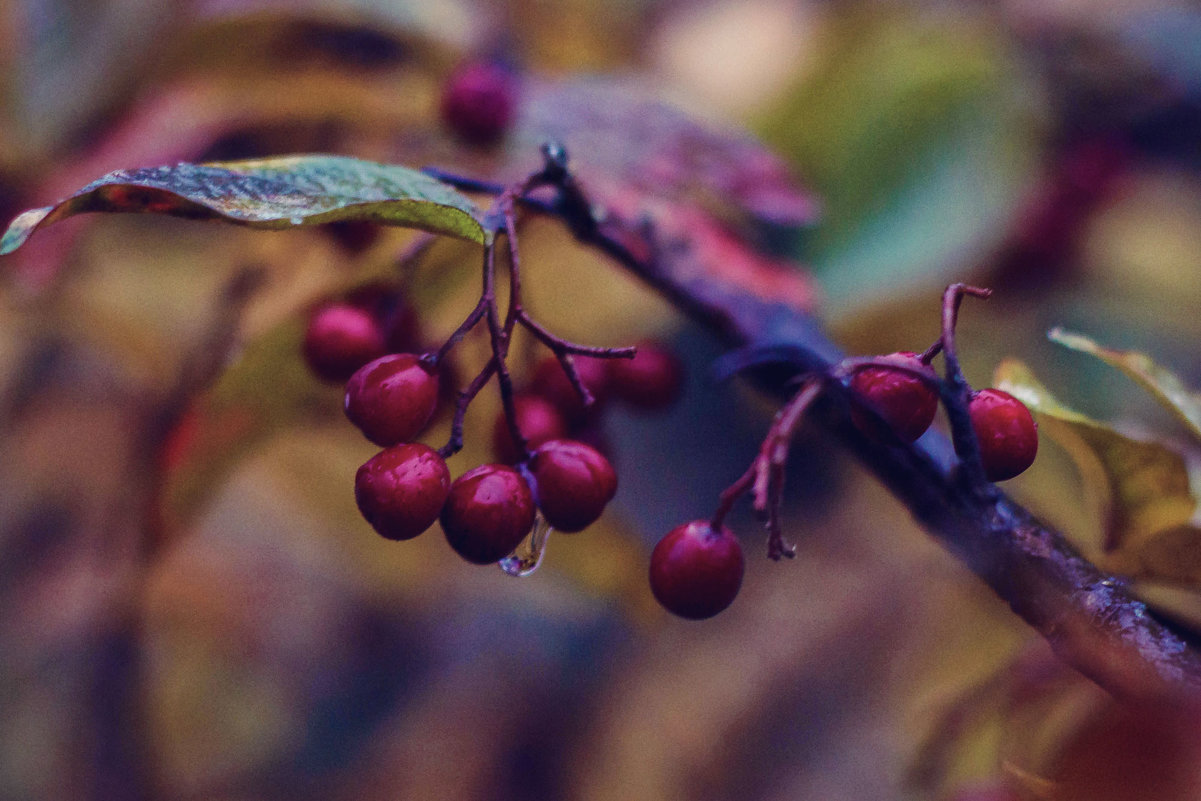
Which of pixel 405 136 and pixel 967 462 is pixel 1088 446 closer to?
pixel 967 462

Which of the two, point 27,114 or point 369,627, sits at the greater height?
point 27,114

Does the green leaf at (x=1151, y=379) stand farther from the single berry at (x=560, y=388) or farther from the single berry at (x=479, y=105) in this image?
the single berry at (x=479, y=105)

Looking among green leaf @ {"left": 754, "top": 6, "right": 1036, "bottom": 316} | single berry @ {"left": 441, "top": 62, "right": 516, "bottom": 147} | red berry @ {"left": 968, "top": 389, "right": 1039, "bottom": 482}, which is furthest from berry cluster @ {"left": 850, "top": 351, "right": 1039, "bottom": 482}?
green leaf @ {"left": 754, "top": 6, "right": 1036, "bottom": 316}

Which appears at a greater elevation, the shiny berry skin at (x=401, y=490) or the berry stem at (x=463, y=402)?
the berry stem at (x=463, y=402)

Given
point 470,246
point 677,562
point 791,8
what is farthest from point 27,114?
point 791,8

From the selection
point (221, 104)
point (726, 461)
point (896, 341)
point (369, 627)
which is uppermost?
point (221, 104)

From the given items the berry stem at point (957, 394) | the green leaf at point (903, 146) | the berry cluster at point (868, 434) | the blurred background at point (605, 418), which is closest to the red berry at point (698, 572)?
the berry cluster at point (868, 434)

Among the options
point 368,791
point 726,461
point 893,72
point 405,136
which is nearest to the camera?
point 405,136
